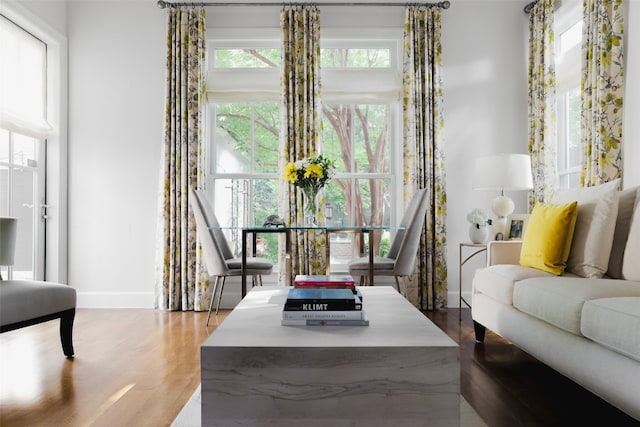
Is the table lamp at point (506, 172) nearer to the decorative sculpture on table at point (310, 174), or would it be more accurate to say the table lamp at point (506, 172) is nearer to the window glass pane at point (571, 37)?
A: the window glass pane at point (571, 37)

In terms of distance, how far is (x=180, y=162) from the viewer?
4.27 metres

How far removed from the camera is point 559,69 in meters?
3.96

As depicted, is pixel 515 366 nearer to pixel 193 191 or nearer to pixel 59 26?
pixel 193 191

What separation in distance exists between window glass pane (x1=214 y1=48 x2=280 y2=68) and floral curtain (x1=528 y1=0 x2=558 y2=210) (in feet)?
7.98

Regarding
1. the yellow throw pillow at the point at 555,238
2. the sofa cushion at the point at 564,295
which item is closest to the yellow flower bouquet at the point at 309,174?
the yellow throw pillow at the point at 555,238

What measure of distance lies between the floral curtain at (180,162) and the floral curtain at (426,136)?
1.95 meters

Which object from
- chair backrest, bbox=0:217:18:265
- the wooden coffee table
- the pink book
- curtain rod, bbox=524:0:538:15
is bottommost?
the wooden coffee table

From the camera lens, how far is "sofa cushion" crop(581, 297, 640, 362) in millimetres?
1496

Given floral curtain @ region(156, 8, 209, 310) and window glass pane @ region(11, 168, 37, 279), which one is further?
floral curtain @ region(156, 8, 209, 310)

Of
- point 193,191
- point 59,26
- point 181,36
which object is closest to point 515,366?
point 193,191

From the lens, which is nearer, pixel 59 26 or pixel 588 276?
pixel 588 276

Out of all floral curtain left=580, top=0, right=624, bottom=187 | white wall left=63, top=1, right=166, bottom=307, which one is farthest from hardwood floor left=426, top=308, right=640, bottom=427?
white wall left=63, top=1, right=166, bottom=307

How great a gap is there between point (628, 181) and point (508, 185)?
2.64ft

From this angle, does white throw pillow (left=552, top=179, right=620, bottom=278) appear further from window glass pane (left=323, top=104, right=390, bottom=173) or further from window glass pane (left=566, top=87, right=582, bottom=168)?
window glass pane (left=323, top=104, right=390, bottom=173)
